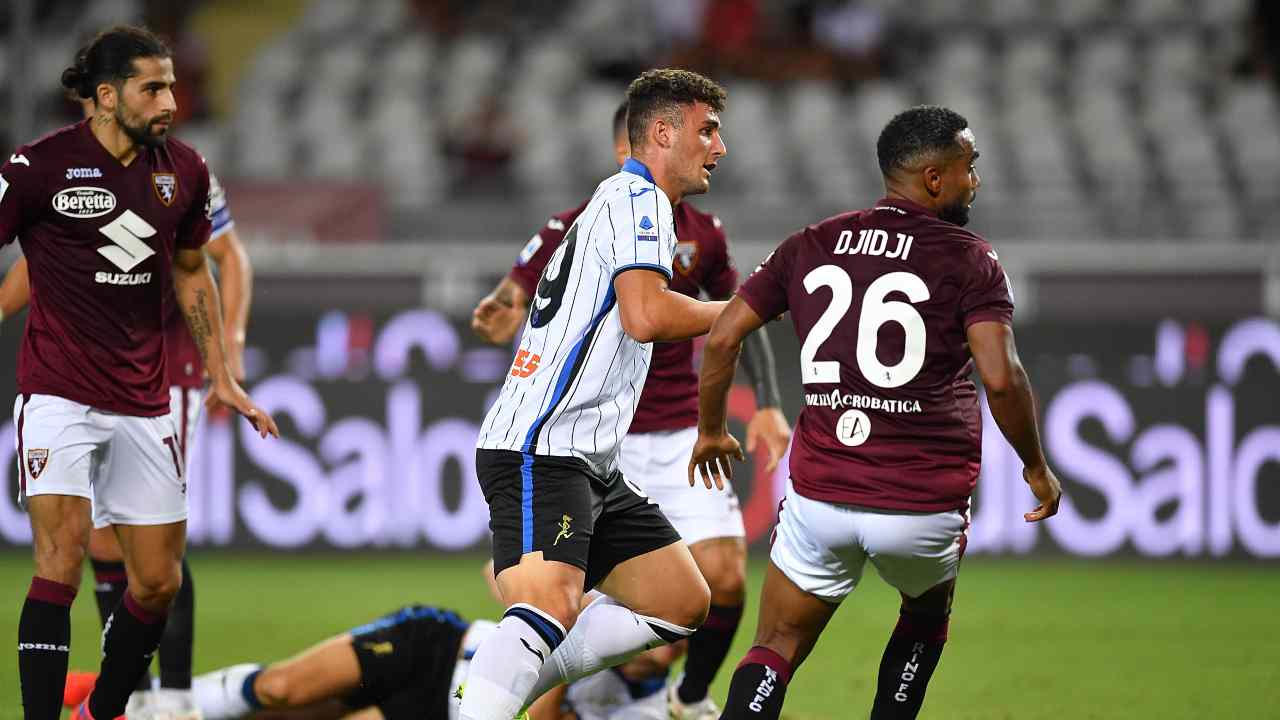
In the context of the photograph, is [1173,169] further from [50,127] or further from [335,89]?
[50,127]

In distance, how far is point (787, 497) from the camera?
4.86 m

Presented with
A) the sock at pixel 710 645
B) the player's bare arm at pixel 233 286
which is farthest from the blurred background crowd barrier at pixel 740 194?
the sock at pixel 710 645

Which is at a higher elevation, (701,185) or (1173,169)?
(1173,169)

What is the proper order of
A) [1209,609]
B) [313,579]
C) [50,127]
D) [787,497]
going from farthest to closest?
[50,127]
[313,579]
[1209,609]
[787,497]

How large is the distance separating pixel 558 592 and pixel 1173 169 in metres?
12.0

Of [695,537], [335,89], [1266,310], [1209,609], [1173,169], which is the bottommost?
[1209,609]

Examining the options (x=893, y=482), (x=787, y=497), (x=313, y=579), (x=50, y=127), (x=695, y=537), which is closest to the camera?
(x=893, y=482)

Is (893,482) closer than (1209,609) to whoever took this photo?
Yes

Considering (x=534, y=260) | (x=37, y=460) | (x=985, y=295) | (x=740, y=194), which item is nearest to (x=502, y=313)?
(x=534, y=260)

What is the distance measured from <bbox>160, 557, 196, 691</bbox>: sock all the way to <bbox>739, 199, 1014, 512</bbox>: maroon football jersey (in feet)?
8.42

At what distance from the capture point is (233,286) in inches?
258

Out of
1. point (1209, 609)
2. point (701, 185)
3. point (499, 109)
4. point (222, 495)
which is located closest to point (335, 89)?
point (499, 109)

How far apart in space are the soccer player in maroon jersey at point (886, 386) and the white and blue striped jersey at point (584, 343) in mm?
288

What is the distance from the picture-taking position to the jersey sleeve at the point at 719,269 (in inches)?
251
